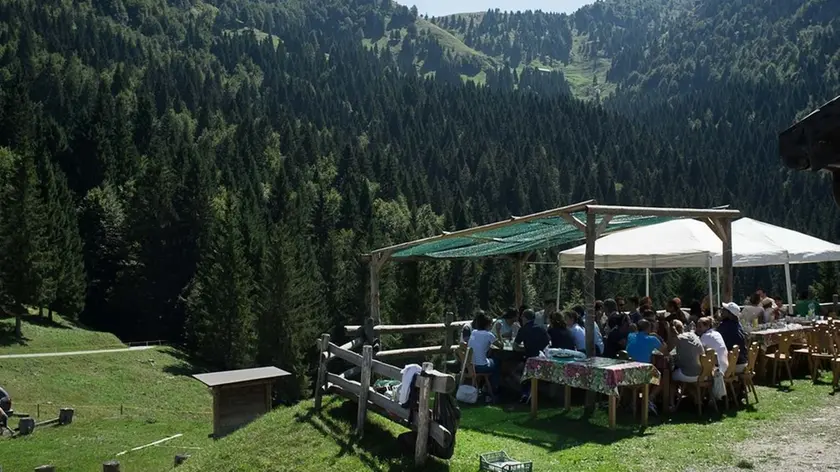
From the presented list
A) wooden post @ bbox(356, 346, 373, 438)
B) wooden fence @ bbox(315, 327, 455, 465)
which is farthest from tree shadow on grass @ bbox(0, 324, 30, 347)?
wooden post @ bbox(356, 346, 373, 438)

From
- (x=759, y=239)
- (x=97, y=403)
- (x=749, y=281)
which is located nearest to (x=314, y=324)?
(x=97, y=403)

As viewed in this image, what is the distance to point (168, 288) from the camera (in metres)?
67.5

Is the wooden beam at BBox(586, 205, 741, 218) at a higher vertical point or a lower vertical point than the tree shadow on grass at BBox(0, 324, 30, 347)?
higher

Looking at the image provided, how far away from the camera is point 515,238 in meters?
14.8

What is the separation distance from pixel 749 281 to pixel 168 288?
61.9 metres

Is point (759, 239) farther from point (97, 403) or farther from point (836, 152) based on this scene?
point (97, 403)

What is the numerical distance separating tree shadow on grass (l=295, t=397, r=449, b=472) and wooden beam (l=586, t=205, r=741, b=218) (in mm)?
4343

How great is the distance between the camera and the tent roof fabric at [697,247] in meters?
15.0

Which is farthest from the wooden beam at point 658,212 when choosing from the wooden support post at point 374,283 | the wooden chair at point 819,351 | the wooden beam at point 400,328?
the wooden support post at point 374,283

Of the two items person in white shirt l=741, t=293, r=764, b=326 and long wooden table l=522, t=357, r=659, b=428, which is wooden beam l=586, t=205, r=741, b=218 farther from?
person in white shirt l=741, t=293, r=764, b=326

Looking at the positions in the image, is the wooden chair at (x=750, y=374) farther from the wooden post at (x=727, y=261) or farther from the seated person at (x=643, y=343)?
the seated person at (x=643, y=343)

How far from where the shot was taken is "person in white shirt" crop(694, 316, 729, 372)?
36.8 ft

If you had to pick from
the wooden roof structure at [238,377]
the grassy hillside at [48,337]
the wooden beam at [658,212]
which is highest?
the wooden beam at [658,212]

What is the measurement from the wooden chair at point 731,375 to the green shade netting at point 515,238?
109 inches
